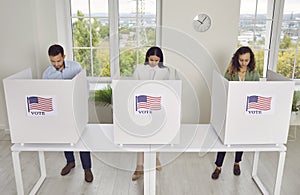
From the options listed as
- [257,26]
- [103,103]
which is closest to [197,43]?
[257,26]

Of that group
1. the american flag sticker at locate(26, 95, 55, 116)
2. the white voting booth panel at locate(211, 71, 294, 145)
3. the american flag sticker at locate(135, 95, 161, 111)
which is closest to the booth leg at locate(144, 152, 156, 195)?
the american flag sticker at locate(135, 95, 161, 111)

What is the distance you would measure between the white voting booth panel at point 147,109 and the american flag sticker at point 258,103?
16.4 inches

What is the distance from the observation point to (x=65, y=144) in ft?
6.16

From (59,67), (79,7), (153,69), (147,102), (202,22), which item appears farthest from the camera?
(79,7)

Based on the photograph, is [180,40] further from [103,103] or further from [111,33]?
[103,103]

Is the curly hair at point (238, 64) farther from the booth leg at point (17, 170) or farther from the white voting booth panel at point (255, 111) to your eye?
the booth leg at point (17, 170)

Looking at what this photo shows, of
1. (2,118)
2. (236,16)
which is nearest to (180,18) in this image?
(236,16)

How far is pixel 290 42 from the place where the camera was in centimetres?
353

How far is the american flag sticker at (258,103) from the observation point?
1715mm

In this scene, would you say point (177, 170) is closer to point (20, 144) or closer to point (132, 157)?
point (132, 157)

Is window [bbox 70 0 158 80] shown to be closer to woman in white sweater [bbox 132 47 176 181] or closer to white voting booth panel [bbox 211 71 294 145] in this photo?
woman in white sweater [bbox 132 47 176 181]

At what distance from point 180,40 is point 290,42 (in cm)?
146

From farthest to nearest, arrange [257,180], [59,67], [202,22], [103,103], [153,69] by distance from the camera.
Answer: [103,103] < [202,22] < [257,180] < [153,69] < [59,67]

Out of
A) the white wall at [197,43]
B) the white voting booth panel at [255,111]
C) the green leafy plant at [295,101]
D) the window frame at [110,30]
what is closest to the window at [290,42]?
the green leafy plant at [295,101]
